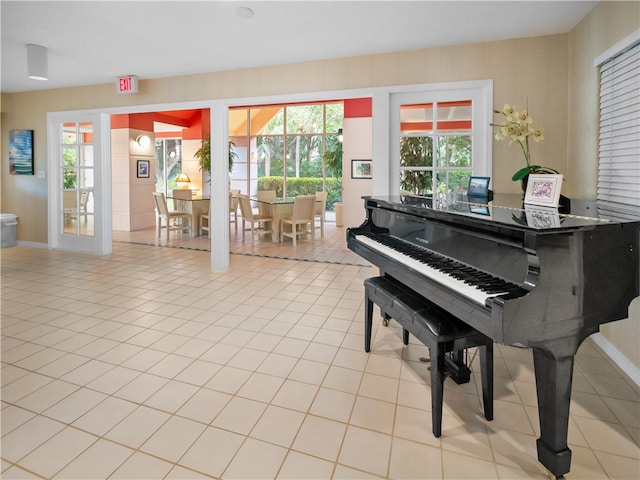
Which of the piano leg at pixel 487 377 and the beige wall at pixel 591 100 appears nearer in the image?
the piano leg at pixel 487 377

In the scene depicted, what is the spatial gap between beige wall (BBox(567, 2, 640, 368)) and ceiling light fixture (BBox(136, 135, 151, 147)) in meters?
8.31

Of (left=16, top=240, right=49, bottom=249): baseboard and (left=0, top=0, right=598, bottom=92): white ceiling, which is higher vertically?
(left=0, top=0, right=598, bottom=92): white ceiling

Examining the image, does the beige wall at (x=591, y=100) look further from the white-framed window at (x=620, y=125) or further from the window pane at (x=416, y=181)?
the window pane at (x=416, y=181)

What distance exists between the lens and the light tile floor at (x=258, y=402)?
170 centimetres

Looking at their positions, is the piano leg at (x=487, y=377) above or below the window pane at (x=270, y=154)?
below

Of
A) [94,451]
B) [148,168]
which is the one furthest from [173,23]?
[148,168]

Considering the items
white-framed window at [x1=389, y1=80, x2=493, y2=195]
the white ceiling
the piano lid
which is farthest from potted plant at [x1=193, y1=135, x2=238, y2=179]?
the piano lid

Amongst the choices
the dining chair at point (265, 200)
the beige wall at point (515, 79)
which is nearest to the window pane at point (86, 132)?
the beige wall at point (515, 79)

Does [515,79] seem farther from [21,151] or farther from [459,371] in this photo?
[21,151]

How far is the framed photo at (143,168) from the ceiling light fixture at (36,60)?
4857 mm

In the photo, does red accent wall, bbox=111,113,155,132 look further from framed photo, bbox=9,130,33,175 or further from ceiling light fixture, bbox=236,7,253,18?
ceiling light fixture, bbox=236,7,253,18

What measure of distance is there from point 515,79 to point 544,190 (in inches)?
82.2

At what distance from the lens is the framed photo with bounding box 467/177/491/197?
2943 millimetres

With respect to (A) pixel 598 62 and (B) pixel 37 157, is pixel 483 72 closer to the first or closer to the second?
(A) pixel 598 62
